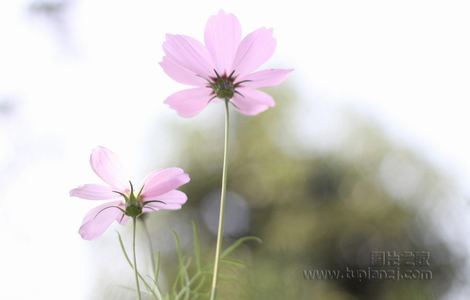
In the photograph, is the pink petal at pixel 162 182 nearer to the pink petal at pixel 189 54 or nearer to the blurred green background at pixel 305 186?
the pink petal at pixel 189 54

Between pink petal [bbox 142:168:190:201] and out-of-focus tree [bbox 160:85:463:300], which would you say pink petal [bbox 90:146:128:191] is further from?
out-of-focus tree [bbox 160:85:463:300]

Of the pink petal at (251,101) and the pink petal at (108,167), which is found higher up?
the pink petal at (251,101)

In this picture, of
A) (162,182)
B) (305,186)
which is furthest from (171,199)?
(305,186)

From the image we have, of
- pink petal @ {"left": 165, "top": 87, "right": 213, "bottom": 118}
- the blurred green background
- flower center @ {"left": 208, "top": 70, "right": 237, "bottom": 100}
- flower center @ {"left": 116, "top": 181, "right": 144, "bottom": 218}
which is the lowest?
the blurred green background

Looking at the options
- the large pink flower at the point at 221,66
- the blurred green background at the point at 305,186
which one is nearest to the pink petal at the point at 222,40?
the large pink flower at the point at 221,66

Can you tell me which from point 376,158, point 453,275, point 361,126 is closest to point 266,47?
point 453,275

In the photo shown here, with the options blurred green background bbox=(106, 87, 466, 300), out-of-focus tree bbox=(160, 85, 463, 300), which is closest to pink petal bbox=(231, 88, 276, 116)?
blurred green background bbox=(106, 87, 466, 300)
